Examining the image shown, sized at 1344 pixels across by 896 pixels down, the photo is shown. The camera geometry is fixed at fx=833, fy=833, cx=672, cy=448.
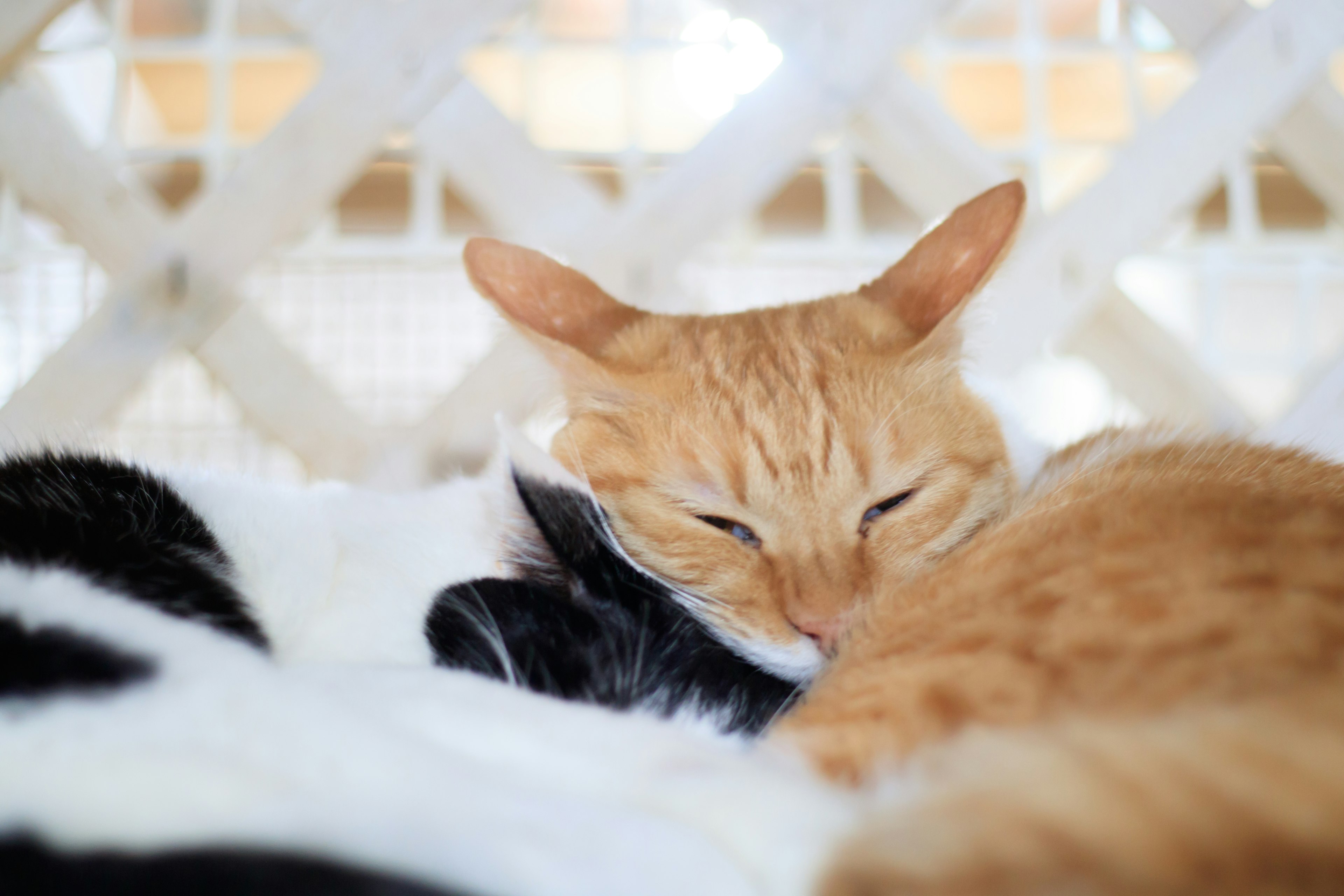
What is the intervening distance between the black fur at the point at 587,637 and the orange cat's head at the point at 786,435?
4.4 inches

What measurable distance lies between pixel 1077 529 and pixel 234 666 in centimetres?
50

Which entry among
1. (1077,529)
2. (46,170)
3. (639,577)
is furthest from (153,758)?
(46,170)

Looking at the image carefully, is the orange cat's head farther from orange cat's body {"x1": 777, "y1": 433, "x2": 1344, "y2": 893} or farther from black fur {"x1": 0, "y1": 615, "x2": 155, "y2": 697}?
black fur {"x1": 0, "y1": 615, "x2": 155, "y2": 697}

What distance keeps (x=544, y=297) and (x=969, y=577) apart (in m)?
0.55

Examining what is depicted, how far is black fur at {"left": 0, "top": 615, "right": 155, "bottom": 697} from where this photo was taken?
398 millimetres

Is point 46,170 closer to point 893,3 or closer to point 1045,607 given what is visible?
point 893,3

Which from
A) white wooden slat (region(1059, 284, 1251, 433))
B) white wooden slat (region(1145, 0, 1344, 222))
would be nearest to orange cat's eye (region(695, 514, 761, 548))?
white wooden slat (region(1059, 284, 1251, 433))

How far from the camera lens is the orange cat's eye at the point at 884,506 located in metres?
0.79

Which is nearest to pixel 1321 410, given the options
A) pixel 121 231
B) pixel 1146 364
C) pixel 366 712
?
pixel 1146 364

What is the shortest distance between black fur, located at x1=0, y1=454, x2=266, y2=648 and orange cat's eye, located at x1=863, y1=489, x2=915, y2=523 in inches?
20.4

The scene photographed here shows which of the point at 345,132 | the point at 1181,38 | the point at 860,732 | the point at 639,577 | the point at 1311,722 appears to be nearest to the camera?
the point at 1311,722

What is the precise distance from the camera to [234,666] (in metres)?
0.44

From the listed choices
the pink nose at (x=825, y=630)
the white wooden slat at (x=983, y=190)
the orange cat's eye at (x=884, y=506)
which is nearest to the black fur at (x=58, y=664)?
the pink nose at (x=825, y=630)

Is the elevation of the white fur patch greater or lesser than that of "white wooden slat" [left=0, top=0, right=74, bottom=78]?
lesser
